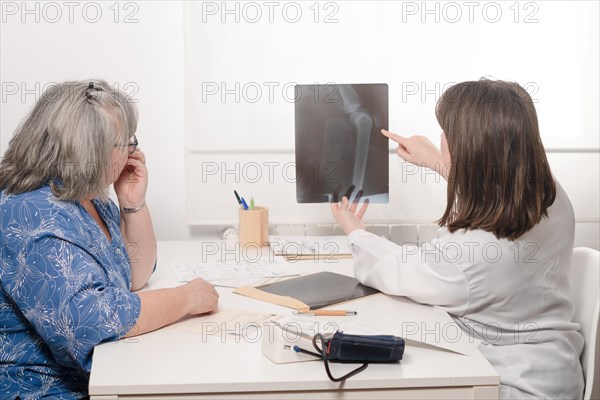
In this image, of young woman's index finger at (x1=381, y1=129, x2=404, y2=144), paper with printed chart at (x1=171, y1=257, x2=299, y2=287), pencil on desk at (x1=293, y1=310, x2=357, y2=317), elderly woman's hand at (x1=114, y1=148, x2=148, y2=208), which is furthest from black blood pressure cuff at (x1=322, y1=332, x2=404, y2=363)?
young woman's index finger at (x1=381, y1=129, x2=404, y2=144)

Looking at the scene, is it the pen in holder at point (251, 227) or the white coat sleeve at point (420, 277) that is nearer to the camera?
the white coat sleeve at point (420, 277)

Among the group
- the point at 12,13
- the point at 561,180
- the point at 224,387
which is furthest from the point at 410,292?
the point at 12,13

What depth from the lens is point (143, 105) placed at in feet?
8.34

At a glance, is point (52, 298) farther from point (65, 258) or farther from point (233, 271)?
point (233, 271)

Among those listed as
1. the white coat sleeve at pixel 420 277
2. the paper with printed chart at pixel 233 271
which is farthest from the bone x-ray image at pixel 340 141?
the white coat sleeve at pixel 420 277

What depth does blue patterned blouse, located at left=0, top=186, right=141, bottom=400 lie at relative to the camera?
4.58 feet

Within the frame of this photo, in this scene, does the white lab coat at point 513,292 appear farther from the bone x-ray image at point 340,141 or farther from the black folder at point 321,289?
the bone x-ray image at point 340,141

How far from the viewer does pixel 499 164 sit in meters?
1.68

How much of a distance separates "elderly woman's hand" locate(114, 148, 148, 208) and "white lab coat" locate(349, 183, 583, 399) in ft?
2.12

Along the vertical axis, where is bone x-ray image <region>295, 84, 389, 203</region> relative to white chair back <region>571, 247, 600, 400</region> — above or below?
above

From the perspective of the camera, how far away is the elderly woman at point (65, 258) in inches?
55.2

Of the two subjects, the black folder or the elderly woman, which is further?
the black folder

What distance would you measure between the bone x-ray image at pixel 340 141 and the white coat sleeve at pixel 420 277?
19.2 inches

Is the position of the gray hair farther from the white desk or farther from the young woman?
the young woman
